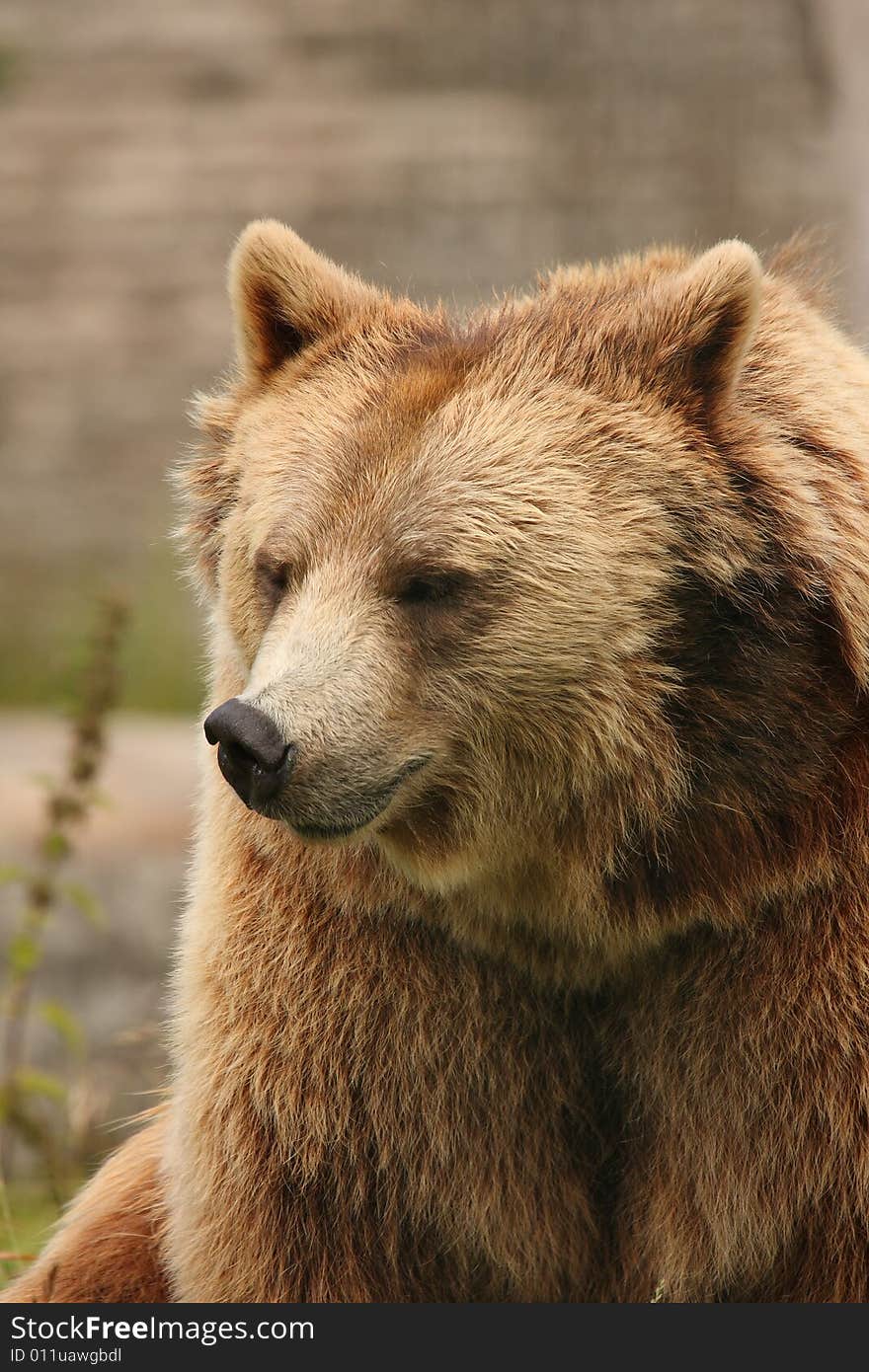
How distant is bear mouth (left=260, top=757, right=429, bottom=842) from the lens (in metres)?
3.37

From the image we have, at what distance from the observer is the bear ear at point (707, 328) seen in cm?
351

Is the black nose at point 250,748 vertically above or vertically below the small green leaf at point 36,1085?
above

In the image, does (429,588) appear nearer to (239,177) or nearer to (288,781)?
(288,781)

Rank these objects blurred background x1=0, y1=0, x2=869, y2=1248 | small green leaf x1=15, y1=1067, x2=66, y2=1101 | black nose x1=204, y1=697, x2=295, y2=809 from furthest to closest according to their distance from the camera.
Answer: blurred background x1=0, y1=0, x2=869, y2=1248 < small green leaf x1=15, y1=1067, x2=66, y2=1101 < black nose x1=204, y1=697, x2=295, y2=809

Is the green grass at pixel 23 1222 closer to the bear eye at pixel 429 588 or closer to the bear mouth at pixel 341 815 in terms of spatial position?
the bear mouth at pixel 341 815

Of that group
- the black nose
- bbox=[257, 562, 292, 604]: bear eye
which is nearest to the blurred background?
bbox=[257, 562, 292, 604]: bear eye

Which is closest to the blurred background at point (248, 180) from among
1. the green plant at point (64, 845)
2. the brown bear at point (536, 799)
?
the green plant at point (64, 845)

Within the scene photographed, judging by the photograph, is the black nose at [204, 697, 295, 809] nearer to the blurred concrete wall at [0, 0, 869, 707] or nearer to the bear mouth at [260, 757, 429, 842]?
the bear mouth at [260, 757, 429, 842]

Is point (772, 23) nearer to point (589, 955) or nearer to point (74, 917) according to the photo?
point (74, 917)

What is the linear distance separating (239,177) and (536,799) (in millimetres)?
10587

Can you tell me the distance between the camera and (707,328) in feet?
11.6

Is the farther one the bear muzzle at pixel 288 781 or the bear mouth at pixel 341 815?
the bear mouth at pixel 341 815

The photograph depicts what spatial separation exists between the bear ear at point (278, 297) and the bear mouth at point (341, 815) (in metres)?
1.09

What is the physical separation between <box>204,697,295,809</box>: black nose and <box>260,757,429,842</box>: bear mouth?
5 cm
